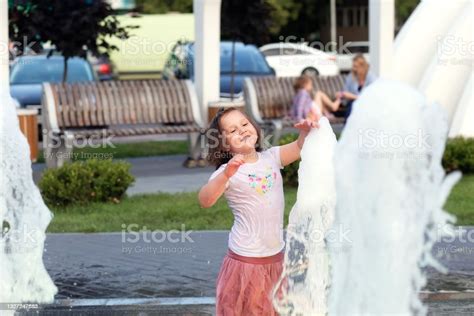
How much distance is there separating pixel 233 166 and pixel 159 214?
540cm

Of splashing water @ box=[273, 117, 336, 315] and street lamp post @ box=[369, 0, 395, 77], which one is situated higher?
street lamp post @ box=[369, 0, 395, 77]

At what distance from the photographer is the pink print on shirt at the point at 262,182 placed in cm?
489

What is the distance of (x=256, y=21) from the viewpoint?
16484 millimetres

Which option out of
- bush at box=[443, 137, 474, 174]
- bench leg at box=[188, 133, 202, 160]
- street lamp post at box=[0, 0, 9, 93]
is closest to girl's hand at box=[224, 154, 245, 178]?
street lamp post at box=[0, 0, 9, 93]

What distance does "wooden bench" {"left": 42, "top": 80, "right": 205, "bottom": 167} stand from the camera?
41.4 ft

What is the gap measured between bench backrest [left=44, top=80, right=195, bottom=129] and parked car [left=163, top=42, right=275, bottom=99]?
615 cm

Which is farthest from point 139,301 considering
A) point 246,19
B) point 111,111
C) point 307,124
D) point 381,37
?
point 246,19

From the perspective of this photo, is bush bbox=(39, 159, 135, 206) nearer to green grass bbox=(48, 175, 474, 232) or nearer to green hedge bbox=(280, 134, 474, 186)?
green grass bbox=(48, 175, 474, 232)

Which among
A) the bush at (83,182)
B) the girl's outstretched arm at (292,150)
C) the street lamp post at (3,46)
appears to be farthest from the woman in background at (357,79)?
the girl's outstretched arm at (292,150)

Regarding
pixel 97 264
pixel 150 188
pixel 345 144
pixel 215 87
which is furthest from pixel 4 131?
pixel 215 87

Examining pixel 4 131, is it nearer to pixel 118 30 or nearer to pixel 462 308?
pixel 462 308

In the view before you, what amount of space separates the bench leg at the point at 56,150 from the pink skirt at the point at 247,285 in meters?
7.78

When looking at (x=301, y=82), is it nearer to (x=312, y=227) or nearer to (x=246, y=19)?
(x=246, y=19)

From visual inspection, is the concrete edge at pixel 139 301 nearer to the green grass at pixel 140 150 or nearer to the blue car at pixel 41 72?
the green grass at pixel 140 150
